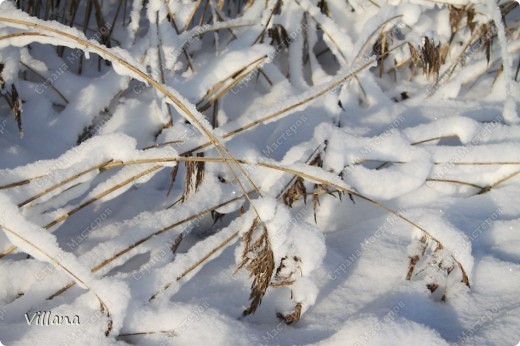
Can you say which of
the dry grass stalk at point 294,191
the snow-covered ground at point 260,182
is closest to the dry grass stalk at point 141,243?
the snow-covered ground at point 260,182

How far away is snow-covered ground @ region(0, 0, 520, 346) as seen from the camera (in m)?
1.23

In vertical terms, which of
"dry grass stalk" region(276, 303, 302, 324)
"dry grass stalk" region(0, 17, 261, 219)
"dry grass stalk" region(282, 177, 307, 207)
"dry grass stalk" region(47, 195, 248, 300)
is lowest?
"dry grass stalk" region(276, 303, 302, 324)

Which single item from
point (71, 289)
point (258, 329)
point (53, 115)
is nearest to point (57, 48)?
point (53, 115)

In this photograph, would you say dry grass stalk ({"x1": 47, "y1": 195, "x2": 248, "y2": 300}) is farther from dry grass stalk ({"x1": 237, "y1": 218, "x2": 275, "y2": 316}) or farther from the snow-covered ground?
dry grass stalk ({"x1": 237, "y1": 218, "x2": 275, "y2": 316})

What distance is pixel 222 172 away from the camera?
1.58 metres

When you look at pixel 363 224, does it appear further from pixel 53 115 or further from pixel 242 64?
pixel 53 115

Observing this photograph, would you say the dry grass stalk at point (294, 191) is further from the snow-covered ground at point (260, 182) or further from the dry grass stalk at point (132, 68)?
the dry grass stalk at point (132, 68)

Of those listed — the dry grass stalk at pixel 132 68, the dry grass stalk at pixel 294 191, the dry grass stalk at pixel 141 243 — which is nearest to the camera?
the dry grass stalk at pixel 132 68

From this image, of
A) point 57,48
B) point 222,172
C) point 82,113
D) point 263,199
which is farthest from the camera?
point 57,48

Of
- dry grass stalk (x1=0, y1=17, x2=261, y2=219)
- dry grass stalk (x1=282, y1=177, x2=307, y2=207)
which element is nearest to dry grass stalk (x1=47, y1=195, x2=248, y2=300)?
dry grass stalk (x1=282, y1=177, x2=307, y2=207)

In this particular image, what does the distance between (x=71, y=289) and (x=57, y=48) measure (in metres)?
1.00

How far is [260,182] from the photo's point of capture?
1.48 meters

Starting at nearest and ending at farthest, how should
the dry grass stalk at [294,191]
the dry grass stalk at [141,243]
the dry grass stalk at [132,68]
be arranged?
1. the dry grass stalk at [132,68]
2. the dry grass stalk at [141,243]
3. the dry grass stalk at [294,191]

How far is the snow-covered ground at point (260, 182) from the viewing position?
4.04ft
